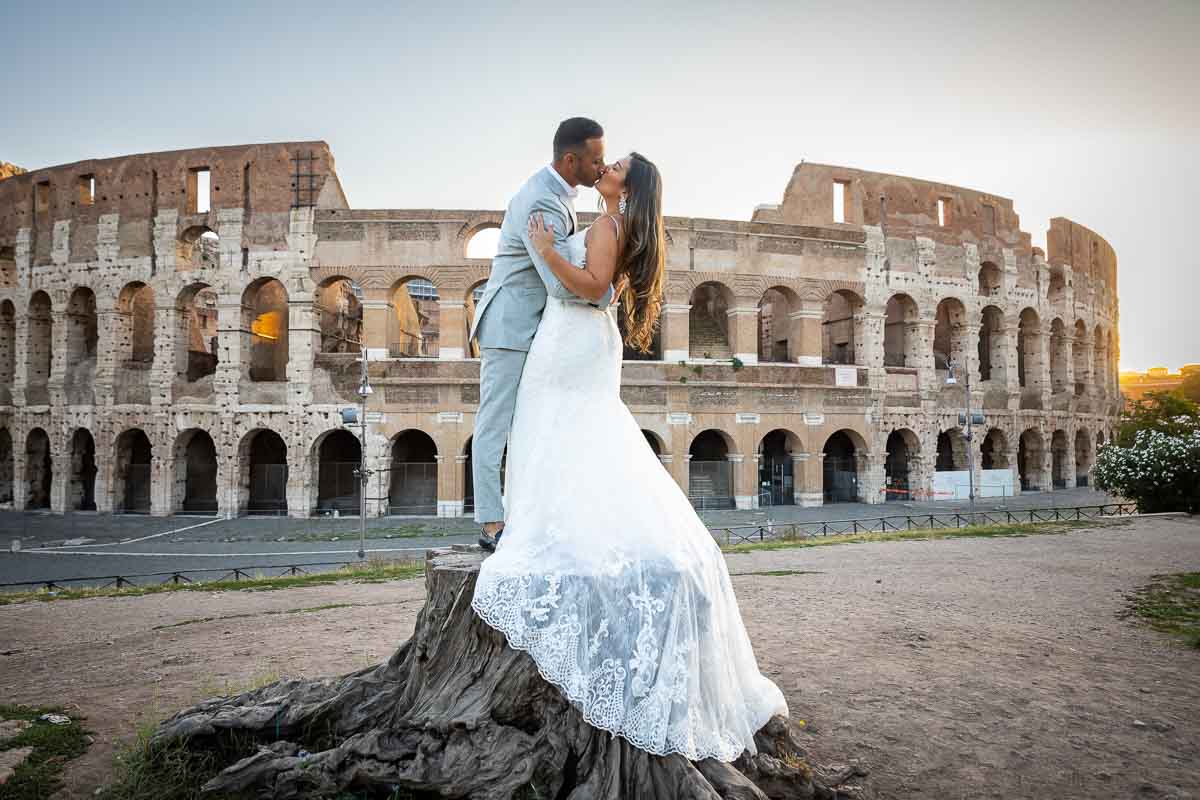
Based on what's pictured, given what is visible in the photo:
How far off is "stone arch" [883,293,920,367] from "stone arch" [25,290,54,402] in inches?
1255

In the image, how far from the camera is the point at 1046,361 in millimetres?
26922

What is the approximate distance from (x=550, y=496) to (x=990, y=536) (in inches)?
545

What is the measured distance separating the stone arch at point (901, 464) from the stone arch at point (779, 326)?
5.10 meters

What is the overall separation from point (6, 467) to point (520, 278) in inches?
1246

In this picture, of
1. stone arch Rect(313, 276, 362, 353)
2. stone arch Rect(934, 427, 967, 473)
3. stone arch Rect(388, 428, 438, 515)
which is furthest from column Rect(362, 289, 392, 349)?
stone arch Rect(934, 427, 967, 473)

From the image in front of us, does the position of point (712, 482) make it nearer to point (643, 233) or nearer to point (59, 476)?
point (643, 233)

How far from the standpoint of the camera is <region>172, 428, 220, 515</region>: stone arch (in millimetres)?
21891

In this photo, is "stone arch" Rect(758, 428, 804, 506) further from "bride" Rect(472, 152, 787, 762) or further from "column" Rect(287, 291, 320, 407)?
"bride" Rect(472, 152, 787, 762)

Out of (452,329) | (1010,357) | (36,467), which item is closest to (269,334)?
(452,329)

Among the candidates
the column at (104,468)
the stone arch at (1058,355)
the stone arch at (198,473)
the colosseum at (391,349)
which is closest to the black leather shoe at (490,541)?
the colosseum at (391,349)

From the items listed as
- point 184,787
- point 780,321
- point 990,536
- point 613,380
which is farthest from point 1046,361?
point 184,787

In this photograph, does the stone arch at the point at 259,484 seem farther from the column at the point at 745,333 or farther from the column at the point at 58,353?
the column at the point at 745,333

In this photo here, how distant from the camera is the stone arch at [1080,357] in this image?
2953 cm

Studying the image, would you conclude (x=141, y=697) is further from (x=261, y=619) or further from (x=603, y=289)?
(x=603, y=289)
